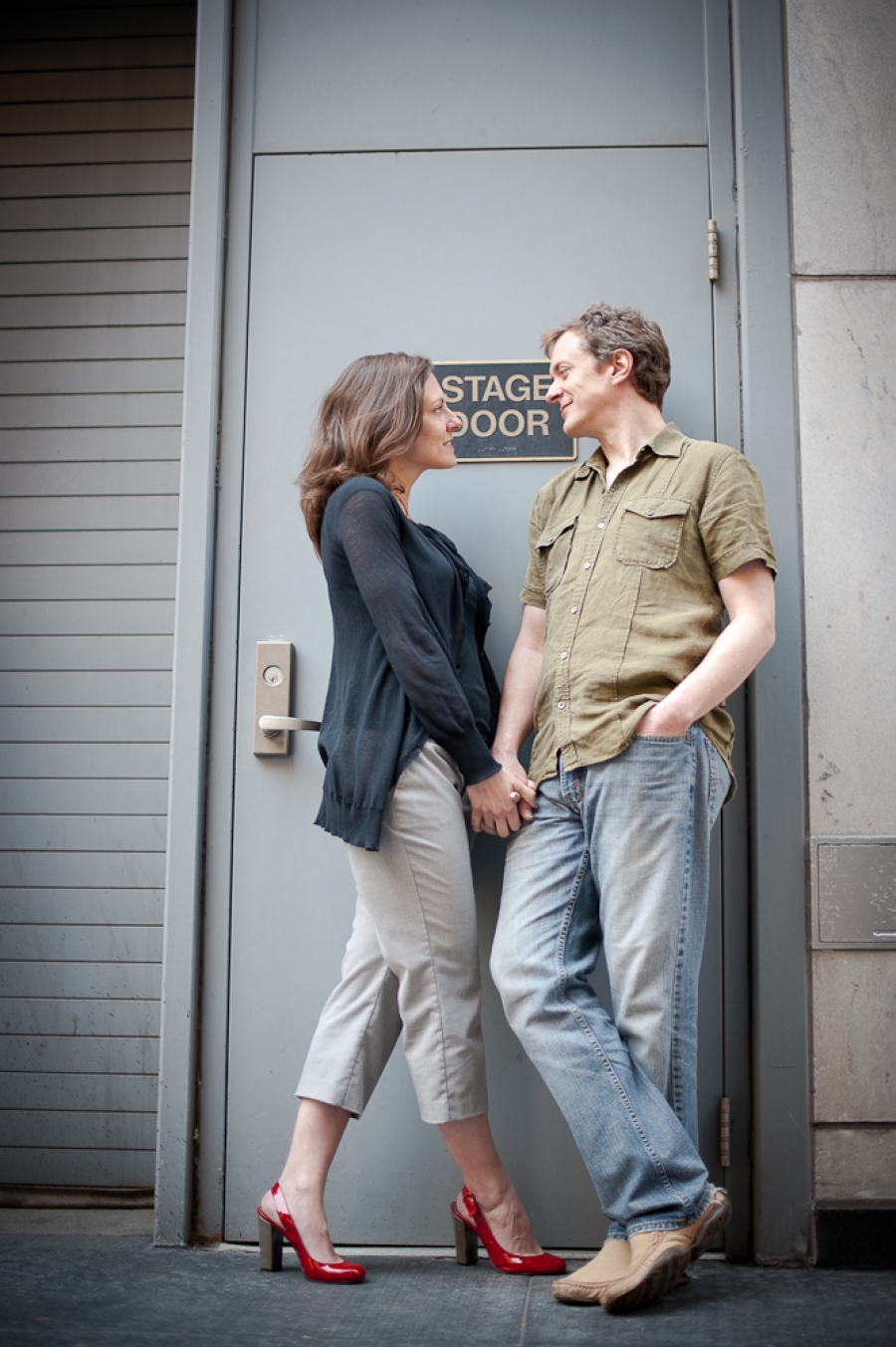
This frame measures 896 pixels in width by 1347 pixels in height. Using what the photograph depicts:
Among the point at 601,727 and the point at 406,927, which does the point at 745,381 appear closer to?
the point at 601,727

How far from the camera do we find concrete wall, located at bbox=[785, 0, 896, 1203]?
92.1 inches

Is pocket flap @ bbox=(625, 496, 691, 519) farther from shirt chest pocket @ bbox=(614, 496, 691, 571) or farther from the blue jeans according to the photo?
the blue jeans

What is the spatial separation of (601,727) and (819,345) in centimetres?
118

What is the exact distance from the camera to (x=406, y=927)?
6.81 feet

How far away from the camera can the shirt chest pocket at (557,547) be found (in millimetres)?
2277

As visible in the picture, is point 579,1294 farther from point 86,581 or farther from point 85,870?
point 86,581

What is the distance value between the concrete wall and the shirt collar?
427 mm

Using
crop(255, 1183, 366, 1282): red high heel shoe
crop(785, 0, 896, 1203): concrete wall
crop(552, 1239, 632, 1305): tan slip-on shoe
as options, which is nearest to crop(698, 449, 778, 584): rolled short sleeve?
crop(785, 0, 896, 1203): concrete wall

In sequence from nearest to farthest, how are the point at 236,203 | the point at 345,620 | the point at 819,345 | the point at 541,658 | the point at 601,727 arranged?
the point at 601,727 → the point at 345,620 → the point at 541,658 → the point at 819,345 → the point at 236,203

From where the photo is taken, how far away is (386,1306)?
1.99m

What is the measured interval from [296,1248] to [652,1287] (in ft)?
2.47

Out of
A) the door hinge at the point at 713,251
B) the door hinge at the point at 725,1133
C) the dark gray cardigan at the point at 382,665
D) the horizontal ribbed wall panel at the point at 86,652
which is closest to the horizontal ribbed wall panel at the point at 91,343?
the horizontal ribbed wall panel at the point at 86,652

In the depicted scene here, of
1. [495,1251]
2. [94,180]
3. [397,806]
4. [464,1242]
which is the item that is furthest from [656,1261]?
[94,180]

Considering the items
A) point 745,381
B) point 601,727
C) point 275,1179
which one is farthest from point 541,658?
point 275,1179
